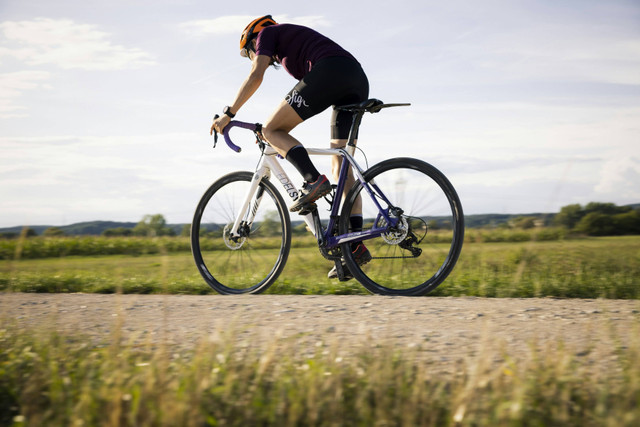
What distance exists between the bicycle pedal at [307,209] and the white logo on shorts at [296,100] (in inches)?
30.4

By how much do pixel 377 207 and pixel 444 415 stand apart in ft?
7.24

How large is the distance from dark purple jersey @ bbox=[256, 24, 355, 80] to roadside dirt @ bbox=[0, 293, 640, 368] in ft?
6.08

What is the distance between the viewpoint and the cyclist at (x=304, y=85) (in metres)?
4.04

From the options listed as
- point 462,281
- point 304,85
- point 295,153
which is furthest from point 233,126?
point 462,281

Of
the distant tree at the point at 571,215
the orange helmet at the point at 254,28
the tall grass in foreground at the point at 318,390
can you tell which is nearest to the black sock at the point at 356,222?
the orange helmet at the point at 254,28

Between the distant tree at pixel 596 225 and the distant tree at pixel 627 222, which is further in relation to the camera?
the distant tree at pixel 627 222

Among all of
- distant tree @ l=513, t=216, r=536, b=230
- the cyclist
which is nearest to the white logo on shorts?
the cyclist

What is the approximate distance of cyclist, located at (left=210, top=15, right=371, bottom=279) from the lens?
404 centimetres

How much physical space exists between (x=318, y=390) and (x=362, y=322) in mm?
1027

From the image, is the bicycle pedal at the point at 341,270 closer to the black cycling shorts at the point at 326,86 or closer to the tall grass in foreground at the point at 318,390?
the black cycling shorts at the point at 326,86

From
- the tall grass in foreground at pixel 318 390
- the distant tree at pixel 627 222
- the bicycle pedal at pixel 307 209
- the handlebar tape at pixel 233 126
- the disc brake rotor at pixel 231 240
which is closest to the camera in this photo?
the tall grass in foreground at pixel 318 390

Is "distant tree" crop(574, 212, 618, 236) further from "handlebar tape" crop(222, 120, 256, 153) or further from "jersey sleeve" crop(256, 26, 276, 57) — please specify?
"jersey sleeve" crop(256, 26, 276, 57)

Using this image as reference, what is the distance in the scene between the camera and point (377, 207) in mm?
3971

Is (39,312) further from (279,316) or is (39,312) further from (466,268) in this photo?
(466,268)
